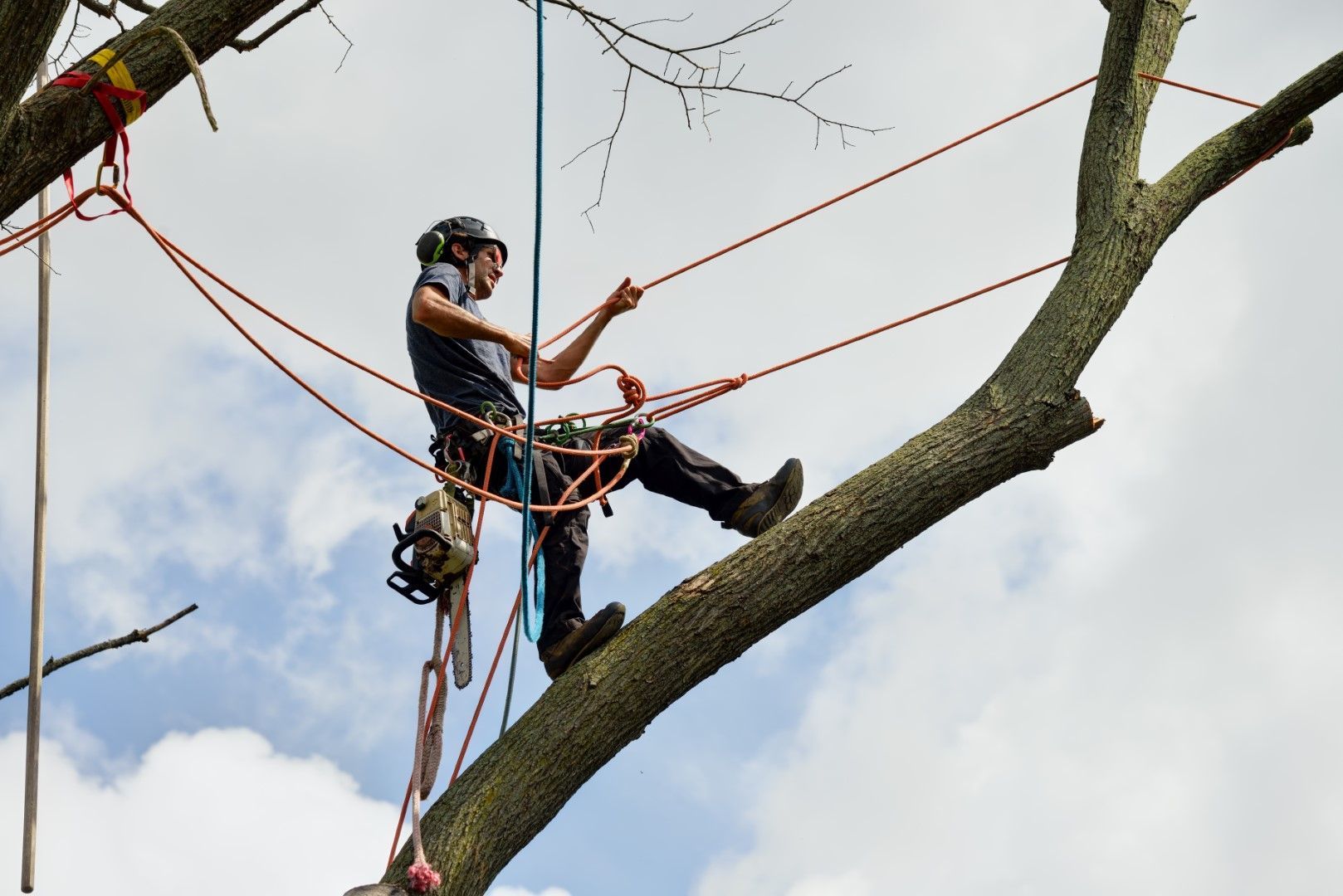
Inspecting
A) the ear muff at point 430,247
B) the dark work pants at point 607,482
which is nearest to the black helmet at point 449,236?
the ear muff at point 430,247

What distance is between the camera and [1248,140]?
421 cm

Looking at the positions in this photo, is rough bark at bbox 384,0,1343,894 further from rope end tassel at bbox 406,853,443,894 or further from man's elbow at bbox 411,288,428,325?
man's elbow at bbox 411,288,428,325

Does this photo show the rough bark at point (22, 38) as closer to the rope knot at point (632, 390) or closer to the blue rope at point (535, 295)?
the blue rope at point (535, 295)

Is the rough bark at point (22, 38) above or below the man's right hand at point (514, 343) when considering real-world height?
below

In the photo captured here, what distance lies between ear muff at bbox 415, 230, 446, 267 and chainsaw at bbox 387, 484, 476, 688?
878 millimetres

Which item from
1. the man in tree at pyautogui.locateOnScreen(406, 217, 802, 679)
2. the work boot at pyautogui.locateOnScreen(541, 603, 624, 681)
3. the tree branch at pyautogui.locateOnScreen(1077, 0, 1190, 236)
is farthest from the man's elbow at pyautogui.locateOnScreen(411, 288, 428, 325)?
the tree branch at pyautogui.locateOnScreen(1077, 0, 1190, 236)

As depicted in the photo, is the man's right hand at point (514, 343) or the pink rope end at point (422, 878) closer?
the pink rope end at point (422, 878)

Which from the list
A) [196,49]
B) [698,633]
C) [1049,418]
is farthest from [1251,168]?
[196,49]

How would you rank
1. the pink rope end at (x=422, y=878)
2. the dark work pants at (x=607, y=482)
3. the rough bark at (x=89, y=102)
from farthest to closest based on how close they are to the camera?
the dark work pants at (x=607, y=482)
the pink rope end at (x=422, y=878)
the rough bark at (x=89, y=102)

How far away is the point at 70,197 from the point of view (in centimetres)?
312

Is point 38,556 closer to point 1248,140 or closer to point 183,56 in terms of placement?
point 183,56

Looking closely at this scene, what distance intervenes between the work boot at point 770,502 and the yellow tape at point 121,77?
1.92 m

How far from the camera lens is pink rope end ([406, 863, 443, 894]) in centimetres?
299

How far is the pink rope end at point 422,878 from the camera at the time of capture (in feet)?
9.80
